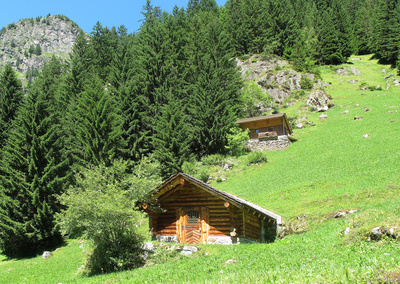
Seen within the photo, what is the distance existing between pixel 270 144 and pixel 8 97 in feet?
117

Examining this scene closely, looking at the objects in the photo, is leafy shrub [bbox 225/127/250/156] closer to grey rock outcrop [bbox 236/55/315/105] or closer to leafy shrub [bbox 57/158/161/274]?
grey rock outcrop [bbox 236/55/315/105]

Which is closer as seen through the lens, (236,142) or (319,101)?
(236,142)

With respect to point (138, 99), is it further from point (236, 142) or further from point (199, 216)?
point (199, 216)

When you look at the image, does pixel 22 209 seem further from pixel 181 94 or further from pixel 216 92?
pixel 216 92

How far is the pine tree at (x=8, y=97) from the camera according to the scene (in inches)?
1312

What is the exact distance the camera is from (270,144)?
42969 millimetres

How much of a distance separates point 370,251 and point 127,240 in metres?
10.5

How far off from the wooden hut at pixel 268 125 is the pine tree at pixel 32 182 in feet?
94.7

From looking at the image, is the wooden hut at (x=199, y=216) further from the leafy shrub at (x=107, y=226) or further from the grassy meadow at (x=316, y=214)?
the leafy shrub at (x=107, y=226)

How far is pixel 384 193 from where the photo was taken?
18375 mm

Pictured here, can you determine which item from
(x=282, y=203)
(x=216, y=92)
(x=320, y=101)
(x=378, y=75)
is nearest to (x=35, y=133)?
(x=282, y=203)

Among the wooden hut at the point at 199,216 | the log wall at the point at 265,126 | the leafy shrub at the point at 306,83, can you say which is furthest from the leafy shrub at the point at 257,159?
the leafy shrub at the point at 306,83

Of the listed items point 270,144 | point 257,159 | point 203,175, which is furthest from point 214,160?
point 270,144

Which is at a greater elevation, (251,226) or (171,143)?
(171,143)
